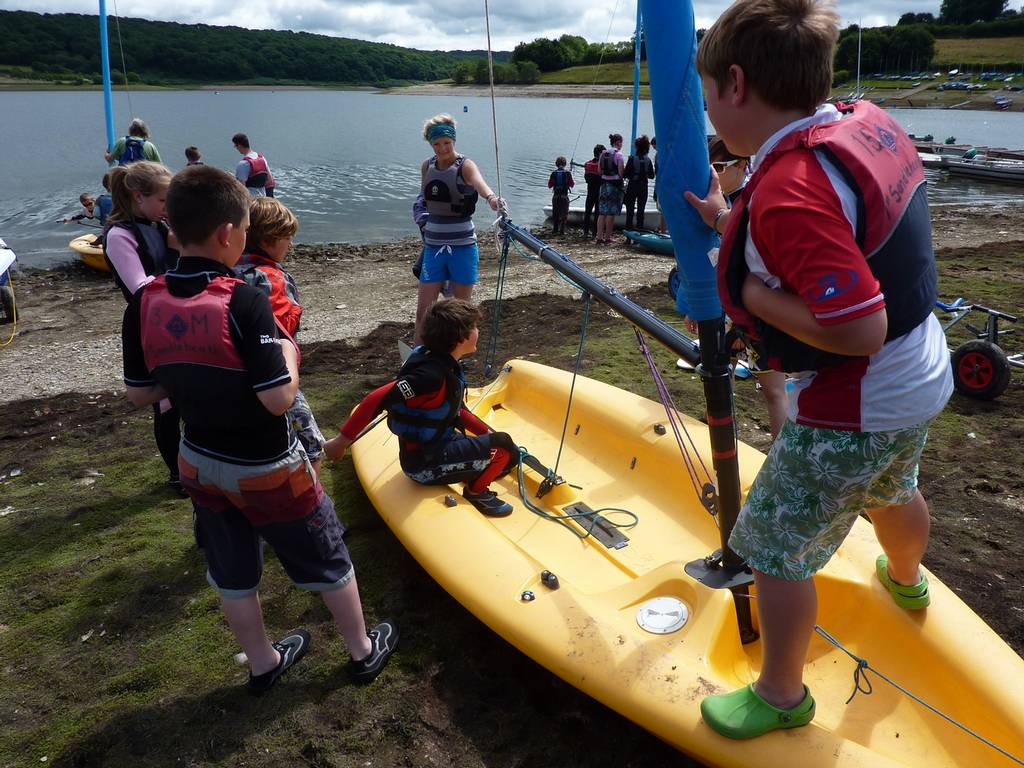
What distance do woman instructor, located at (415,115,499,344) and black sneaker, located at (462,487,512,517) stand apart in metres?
2.09

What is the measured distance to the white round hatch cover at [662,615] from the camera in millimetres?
2564

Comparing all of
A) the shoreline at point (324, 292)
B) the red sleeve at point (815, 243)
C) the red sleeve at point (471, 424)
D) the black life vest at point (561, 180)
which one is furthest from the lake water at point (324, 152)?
the red sleeve at point (815, 243)

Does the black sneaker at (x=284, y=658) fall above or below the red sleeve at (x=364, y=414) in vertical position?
below

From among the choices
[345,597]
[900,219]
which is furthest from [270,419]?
[900,219]

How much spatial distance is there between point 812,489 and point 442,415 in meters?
1.99

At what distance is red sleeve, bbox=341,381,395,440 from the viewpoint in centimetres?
303

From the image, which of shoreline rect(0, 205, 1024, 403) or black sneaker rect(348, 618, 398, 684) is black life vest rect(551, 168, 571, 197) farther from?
black sneaker rect(348, 618, 398, 684)

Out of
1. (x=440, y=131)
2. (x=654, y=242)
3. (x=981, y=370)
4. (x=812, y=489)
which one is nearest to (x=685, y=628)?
(x=812, y=489)

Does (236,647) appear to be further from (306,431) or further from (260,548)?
(306,431)

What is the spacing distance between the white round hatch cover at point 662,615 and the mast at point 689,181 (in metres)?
0.50

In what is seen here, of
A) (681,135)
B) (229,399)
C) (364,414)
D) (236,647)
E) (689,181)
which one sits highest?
(681,135)

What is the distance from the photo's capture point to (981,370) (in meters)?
5.25

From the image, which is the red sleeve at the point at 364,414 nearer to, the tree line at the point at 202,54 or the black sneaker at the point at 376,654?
the black sneaker at the point at 376,654

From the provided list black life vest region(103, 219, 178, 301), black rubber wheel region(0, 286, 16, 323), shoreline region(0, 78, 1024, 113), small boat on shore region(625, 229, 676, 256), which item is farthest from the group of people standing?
shoreline region(0, 78, 1024, 113)
